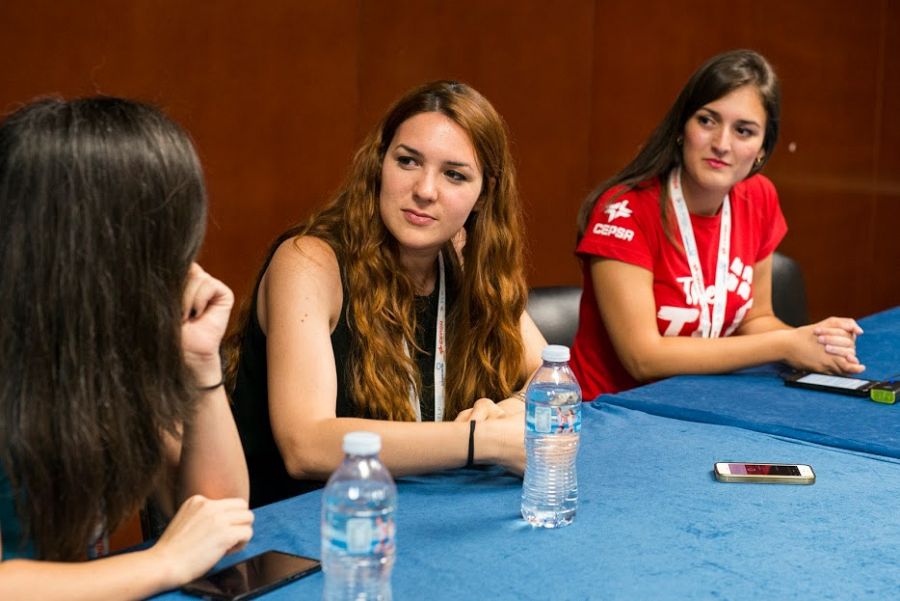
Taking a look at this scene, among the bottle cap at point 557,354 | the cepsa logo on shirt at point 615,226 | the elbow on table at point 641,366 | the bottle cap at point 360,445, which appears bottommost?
the elbow on table at point 641,366

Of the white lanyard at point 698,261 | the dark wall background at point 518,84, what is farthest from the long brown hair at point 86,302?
the white lanyard at point 698,261

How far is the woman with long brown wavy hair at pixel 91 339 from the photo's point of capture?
1.22 meters

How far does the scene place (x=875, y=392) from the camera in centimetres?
236

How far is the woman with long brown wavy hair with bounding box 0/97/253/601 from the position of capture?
1.22m

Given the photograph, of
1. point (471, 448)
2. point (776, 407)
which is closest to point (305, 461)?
point (471, 448)

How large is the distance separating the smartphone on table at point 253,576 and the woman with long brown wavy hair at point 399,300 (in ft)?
1.43

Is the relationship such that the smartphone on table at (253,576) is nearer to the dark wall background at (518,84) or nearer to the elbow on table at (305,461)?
the elbow on table at (305,461)

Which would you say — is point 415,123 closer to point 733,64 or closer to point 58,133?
point 58,133

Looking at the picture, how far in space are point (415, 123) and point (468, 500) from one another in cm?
82

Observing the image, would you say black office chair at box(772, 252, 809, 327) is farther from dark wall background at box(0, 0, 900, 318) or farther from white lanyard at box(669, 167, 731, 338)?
dark wall background at box(0, 0, 900, 318)

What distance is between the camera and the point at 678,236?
2.91 metres

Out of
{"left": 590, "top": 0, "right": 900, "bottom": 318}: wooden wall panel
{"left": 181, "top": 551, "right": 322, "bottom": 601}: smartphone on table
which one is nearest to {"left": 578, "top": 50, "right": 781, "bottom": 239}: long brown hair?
{"left": 181, "top": 551, "right": 322, "bottom": 601}: smartphone on table

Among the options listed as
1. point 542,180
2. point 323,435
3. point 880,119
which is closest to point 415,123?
point 323,435

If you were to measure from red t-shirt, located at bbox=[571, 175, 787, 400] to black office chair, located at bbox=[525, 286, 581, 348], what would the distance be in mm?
32
